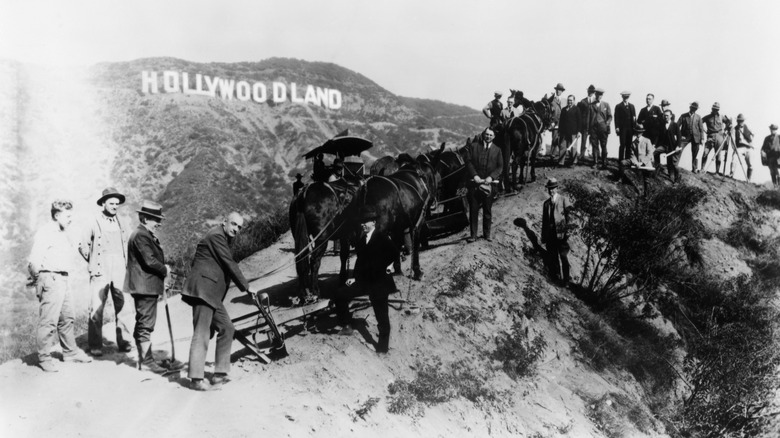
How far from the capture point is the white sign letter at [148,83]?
4884 cm

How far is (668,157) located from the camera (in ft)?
54.6

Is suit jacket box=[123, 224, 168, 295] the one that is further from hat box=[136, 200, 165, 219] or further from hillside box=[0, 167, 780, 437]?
hillside box=[0, 167, 780, 437]

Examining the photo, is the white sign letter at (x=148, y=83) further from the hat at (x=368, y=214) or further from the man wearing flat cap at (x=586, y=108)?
the hat at (x=368, y=214)

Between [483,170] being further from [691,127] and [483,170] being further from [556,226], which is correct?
[691,127]

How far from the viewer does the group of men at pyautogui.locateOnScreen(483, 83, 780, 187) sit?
1523 cm

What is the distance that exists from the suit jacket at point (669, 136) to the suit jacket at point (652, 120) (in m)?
0.14

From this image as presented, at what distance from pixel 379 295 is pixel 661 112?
13332 mm

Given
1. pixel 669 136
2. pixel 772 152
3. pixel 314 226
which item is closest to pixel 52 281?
pixel 314 226

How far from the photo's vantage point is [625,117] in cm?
1555

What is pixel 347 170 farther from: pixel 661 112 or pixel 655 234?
pixel 661 112

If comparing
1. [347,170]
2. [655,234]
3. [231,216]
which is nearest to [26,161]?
[347,170]

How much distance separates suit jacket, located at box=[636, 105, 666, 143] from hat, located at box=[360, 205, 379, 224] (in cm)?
1147

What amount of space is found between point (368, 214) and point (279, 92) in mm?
52204

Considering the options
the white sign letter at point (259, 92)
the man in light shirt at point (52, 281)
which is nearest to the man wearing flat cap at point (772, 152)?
the man in light shirt at point (52, 281)
